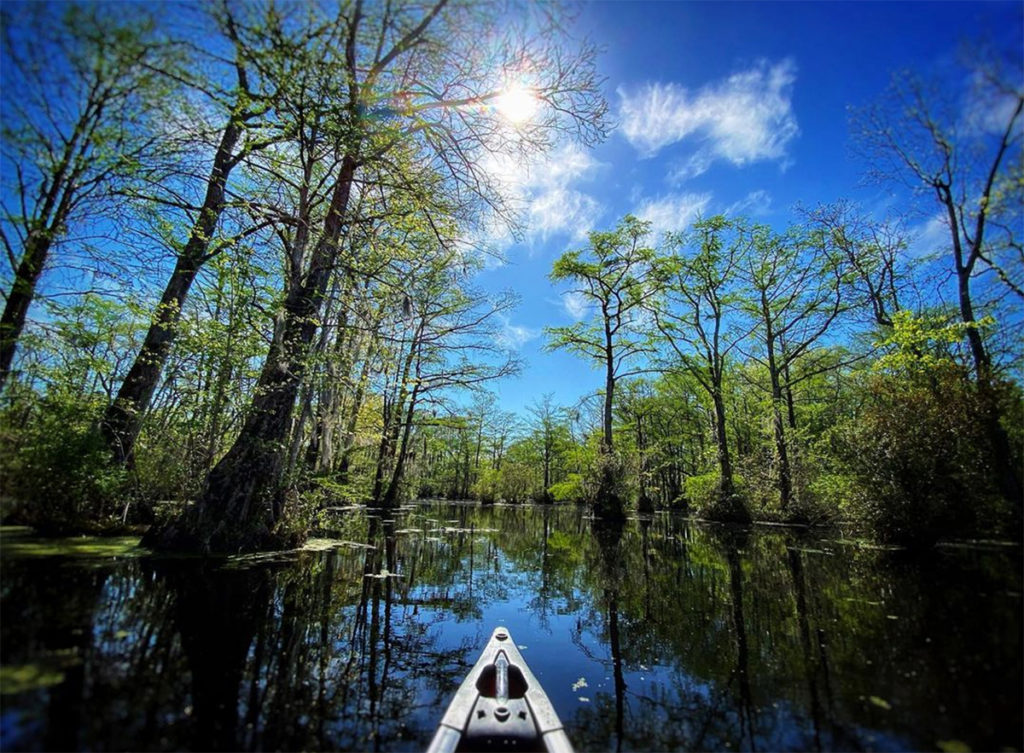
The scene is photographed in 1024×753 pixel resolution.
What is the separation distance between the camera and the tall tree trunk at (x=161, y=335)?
722 centimetres

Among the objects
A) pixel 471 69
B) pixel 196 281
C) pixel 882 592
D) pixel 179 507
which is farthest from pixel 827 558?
pixel 196 281

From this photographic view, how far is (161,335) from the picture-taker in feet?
27.8

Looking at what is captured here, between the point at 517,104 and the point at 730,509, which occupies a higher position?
the point at 517,104

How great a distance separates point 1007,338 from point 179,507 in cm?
1691

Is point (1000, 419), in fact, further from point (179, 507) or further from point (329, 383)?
point (179, 507)

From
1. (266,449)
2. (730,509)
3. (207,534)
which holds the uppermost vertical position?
(266,449)

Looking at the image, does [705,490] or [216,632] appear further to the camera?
[705,490]

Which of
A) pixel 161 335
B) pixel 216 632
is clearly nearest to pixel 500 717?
pixel 216 632

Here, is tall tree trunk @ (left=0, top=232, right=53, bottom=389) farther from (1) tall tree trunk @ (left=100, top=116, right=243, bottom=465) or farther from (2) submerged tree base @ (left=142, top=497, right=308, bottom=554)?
(2) submerged tree base @ (left=142, top=497, right=308, bottom=554)

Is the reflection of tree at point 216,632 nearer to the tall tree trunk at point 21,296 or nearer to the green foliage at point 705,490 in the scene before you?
the tall tree trunk at point 21,296

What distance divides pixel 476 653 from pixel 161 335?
29.3ft

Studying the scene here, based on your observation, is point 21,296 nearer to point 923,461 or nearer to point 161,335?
point 161,335

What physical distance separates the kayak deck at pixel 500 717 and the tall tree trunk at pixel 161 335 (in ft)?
23.5

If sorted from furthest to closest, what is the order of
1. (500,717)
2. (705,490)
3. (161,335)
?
(705,490) < (161,335) < (500,717)
